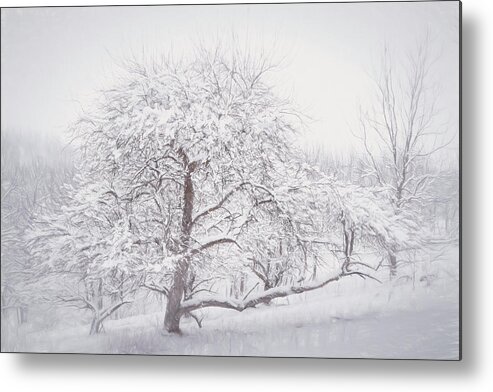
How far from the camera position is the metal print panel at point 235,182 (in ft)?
9.23

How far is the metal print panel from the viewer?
281cm

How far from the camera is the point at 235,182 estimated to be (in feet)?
9.41

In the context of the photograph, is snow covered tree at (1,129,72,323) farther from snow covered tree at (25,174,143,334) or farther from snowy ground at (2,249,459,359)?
snowy ground at (2,249,459,359)

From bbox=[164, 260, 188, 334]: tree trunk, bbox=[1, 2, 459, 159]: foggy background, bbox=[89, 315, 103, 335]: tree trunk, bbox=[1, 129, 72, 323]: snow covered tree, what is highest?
bbox=[1, 2, 459, 159]: foggy background

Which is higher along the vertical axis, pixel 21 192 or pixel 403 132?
pixel 403 132

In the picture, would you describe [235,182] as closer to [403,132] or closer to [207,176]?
[207,176]

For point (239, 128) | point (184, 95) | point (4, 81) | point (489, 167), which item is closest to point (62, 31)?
point (4, 81)

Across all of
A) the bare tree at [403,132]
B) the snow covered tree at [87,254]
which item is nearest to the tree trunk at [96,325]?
the snow covered tree at [87,254]

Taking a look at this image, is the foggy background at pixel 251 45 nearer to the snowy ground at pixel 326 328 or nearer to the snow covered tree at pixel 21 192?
the snow covered tree at pixel 21 192

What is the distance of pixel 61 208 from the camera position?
2.92 m

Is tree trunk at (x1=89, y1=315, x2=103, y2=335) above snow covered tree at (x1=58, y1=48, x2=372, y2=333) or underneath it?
underneath

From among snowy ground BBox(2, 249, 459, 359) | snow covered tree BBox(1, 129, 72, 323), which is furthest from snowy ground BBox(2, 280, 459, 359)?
snow covered tree BBox(1, 129, 72, 323)

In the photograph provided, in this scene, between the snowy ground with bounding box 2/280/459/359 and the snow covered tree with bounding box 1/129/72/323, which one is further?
the snow covered tree with bounding box 1/129/72/323

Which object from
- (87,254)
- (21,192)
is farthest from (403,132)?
(21,192)
